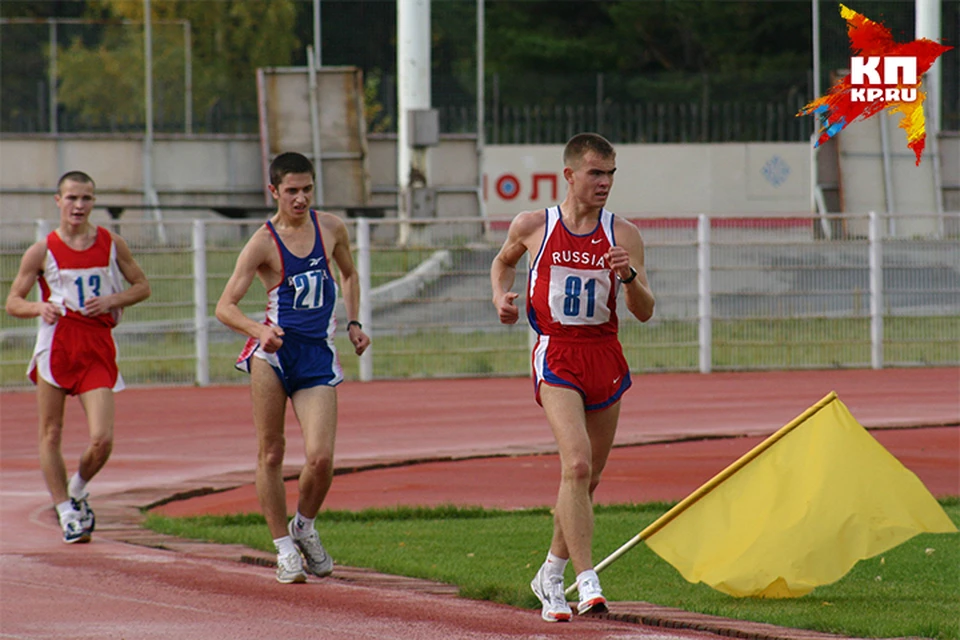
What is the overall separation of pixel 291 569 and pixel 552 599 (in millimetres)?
1607

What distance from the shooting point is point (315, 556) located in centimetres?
816

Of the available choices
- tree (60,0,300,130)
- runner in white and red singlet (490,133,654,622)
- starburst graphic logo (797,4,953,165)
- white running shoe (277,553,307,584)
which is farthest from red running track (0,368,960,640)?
tree (60,0,300,130)

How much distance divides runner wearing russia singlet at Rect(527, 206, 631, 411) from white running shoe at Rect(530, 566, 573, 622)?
78cm

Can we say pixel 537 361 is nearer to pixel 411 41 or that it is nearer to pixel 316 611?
pixel 316 611

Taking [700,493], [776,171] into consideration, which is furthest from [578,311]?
[776,171]

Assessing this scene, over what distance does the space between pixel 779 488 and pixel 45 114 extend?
3300 cm

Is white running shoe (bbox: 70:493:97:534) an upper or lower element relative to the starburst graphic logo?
lower

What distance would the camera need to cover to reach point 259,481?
8188mm

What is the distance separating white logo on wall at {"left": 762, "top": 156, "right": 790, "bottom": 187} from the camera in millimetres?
39062

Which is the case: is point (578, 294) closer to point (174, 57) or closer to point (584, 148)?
point (584, 148)

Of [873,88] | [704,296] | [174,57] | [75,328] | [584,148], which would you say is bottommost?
[75,328]

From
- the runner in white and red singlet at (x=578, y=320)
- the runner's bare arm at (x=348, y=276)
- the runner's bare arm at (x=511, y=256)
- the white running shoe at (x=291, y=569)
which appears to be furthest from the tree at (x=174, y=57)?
the runner in white and red singlet at (x=578, y=320)

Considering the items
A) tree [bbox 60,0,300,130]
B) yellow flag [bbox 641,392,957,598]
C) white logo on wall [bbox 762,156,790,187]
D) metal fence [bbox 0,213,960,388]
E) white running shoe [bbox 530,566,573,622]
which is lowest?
white running shoe [bbox 530,566,573,622]

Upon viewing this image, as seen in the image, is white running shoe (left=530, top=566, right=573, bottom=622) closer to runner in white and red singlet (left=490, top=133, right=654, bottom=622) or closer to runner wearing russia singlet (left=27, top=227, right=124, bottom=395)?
runner in white and red singlet (left=490, top=133, right=654, bottom=622)
